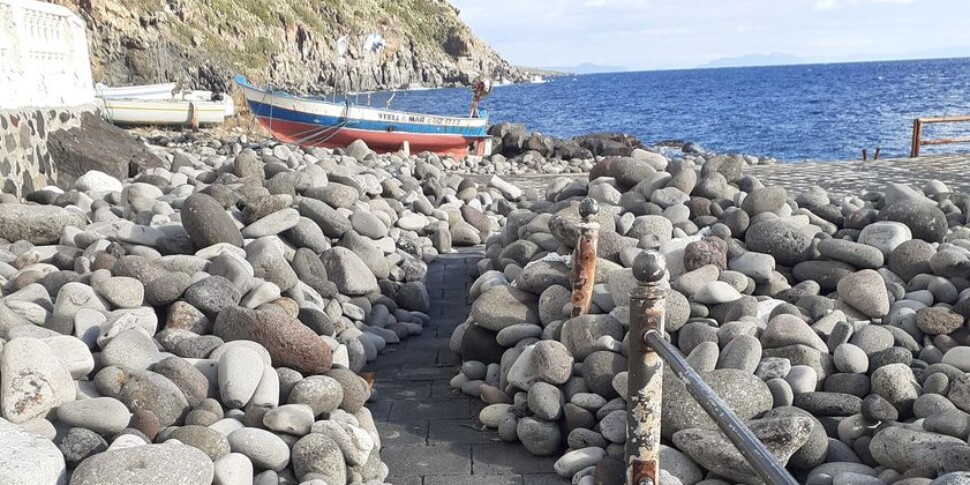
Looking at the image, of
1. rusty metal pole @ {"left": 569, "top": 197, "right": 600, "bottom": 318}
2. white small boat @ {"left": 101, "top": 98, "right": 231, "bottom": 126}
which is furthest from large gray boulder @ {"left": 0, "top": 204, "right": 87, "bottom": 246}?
white small boat @ {"left": 101, "top": 98, "right": 231, "bottom": 126}

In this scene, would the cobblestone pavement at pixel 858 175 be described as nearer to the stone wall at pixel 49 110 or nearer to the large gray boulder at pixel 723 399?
the stone wall at pixel 49 110

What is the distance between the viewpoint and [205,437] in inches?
142

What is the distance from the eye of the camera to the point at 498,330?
213 inches

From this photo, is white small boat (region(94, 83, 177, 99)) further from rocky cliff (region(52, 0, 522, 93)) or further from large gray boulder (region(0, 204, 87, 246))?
large gray boulder (region(0, 204, 87, 246))

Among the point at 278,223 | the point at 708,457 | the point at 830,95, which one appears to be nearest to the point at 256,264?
the point at 278,223

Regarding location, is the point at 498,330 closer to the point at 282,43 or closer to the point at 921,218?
the point at 921,218

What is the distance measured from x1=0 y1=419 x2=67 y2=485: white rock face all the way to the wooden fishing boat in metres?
15.9

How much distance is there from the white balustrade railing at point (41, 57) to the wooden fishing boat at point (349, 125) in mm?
9071

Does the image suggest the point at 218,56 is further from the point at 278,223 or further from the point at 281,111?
the point at 278,223

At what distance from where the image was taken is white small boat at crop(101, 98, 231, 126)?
2278cm

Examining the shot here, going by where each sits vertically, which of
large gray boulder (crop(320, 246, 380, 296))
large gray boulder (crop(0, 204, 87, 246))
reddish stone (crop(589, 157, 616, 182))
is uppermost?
reddish stone (crop(589, 157, 616, 182))

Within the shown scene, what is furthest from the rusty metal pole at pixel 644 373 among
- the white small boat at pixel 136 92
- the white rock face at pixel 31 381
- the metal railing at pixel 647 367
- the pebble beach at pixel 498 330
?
the white small boat at pixel 136 92

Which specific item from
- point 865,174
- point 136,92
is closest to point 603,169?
point 865,174

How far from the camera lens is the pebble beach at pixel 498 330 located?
144 inches
